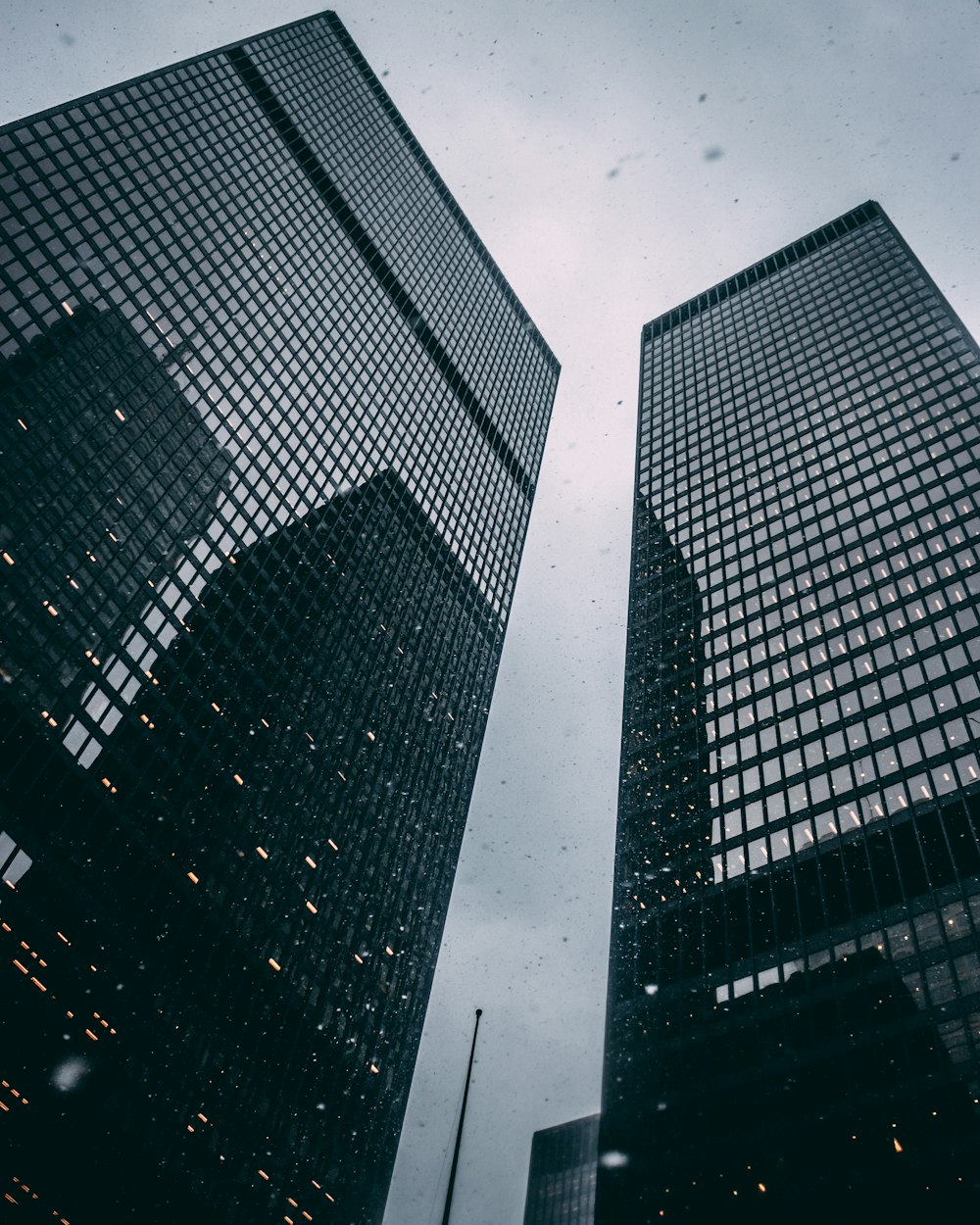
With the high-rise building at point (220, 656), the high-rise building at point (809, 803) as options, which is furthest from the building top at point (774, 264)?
the high-rise building at point (220, 656)

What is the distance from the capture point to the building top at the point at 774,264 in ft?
432

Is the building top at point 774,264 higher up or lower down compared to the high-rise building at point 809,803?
higher up

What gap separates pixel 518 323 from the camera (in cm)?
15938

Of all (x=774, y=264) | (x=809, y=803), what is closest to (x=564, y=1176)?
(x=809, y=803)

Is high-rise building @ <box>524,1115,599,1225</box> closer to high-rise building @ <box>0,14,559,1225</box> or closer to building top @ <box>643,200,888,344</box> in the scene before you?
high-rise building @ <box>0,14,559,1225</box>

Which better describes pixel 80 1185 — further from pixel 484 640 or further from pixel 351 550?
pixel 484 640

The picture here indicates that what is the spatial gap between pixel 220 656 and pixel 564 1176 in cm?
12941

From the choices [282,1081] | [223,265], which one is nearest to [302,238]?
[223,265]

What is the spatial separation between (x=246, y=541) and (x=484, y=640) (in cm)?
4060

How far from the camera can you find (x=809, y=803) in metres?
63.8

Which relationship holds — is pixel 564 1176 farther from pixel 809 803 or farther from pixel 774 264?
pixel 774 264

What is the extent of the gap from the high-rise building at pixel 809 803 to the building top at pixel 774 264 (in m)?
26.4

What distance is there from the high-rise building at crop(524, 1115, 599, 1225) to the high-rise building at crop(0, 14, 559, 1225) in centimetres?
8922

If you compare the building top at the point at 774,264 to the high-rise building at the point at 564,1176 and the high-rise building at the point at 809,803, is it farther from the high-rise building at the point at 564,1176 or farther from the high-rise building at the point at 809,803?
the high-rise building at the point at 564,1176
